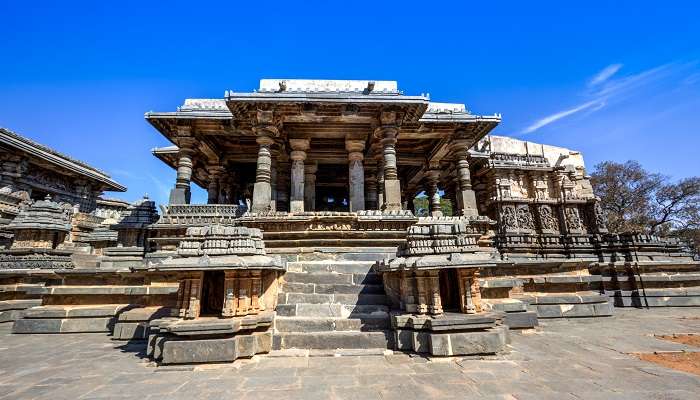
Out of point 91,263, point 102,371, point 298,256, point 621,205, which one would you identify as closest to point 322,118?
point 298,256

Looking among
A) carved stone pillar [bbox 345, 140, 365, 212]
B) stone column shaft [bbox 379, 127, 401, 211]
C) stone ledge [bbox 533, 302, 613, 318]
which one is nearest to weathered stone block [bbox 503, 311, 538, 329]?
stone ledge [bbox 533, 302, 613, 318]

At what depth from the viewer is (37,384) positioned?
3121 mm

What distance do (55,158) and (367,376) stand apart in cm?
2747

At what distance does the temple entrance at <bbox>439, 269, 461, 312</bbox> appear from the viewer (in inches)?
189

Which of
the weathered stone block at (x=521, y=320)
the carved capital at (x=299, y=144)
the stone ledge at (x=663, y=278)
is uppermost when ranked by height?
the carved capital at (x=299, y=144)

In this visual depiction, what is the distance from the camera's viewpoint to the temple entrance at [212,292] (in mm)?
4652

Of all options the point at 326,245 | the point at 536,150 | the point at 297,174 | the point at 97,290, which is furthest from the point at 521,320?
the point at 536,150

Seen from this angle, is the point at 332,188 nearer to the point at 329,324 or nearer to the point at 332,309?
the point at 332,309

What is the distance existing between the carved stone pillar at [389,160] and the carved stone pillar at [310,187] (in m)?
4.17

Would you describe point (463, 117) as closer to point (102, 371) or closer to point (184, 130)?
point (184, 130)

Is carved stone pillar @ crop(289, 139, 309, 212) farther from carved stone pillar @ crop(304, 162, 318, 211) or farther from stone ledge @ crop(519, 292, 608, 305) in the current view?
stone ledge @ crop(519, 292, 608, 305)

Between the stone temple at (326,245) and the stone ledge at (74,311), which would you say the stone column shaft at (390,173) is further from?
the stone ledge at (74,311)

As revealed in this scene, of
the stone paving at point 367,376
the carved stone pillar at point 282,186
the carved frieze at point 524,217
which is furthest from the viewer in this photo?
the carved frieze at point 524,217

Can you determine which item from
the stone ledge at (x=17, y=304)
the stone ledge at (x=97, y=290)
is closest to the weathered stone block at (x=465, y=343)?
the stone ledge at (x=97, y=290)
